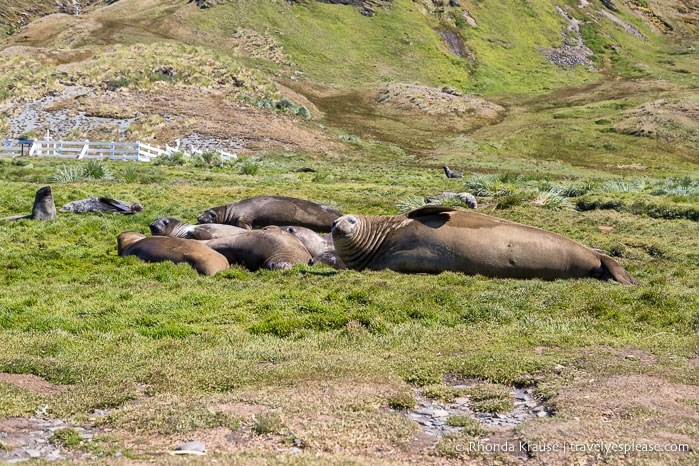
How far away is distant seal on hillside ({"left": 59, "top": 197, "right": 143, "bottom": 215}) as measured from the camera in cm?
1828

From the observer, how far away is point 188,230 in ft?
50.9

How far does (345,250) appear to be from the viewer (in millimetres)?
12844

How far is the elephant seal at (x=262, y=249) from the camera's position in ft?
44.1

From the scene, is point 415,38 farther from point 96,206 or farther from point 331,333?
point 331,333

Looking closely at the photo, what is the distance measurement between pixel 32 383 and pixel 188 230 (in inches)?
349

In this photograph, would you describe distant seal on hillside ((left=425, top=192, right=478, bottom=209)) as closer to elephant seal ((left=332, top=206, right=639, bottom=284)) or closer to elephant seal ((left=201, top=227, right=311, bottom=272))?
elephant seal ((left=201, top=227, right=311, bottom=272))

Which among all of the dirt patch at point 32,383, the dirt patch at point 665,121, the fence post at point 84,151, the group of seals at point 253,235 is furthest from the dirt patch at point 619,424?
the dirt patch at point 665,121

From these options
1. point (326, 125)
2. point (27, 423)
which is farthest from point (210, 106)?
point (27, 423)

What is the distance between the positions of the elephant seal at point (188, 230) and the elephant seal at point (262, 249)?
1139 mm

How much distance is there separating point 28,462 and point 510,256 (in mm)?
8670

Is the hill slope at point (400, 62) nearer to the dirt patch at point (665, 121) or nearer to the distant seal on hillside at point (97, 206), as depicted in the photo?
the dirt patch at point (665, 121)

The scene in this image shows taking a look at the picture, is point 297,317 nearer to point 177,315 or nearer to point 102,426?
point 177,315

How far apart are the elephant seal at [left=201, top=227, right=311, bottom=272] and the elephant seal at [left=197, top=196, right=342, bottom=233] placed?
3166 mm

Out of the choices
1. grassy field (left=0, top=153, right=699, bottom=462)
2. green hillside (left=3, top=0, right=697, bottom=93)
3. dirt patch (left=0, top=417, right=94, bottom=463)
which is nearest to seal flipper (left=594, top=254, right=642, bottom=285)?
grassy field (left=0, top=153, right=699, bottom=462)
